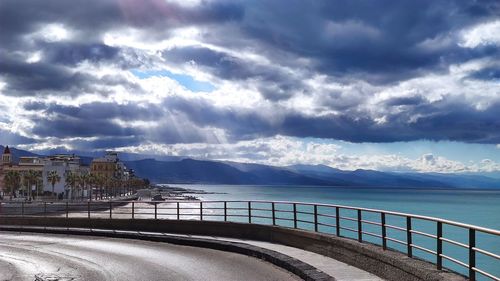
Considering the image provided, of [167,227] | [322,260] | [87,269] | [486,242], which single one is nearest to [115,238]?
[167,227]

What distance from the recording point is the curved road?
13.5 metres

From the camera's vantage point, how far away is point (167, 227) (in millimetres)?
24734

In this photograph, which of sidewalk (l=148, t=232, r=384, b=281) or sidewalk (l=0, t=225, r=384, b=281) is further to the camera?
sidewalk (l=0, t=225, r=384, b=281)

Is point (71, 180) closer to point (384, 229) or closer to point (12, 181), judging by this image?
point (12, 181)

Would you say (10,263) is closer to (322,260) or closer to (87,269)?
(87,269)

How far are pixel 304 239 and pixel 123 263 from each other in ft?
17.4

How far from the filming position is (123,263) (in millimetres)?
15797

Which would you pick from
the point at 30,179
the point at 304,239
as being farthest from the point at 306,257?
the point at 30,179

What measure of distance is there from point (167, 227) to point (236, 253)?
24.3 feet

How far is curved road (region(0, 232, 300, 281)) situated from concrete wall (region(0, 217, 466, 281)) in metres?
1.60

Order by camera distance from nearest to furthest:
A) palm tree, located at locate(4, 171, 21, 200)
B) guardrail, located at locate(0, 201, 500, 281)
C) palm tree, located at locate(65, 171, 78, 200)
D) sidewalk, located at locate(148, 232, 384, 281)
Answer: guardrail, located at locate(0, 201, 500, 281), sidewalk, located at locate(148, 232, 384, 281), palm tree, located at locate(4, 171, 21, 200), palm tree, located at locate(65, 171, 78, 200)

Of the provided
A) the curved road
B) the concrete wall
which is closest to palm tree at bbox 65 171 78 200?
the concrete wall

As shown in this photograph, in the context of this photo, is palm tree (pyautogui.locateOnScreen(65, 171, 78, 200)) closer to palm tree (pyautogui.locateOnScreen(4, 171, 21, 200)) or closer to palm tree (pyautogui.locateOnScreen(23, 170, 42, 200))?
palm tree (pyautogui.locateOnScreen(23, 170, 42, 200))

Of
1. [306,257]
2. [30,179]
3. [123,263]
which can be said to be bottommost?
[123,263]
